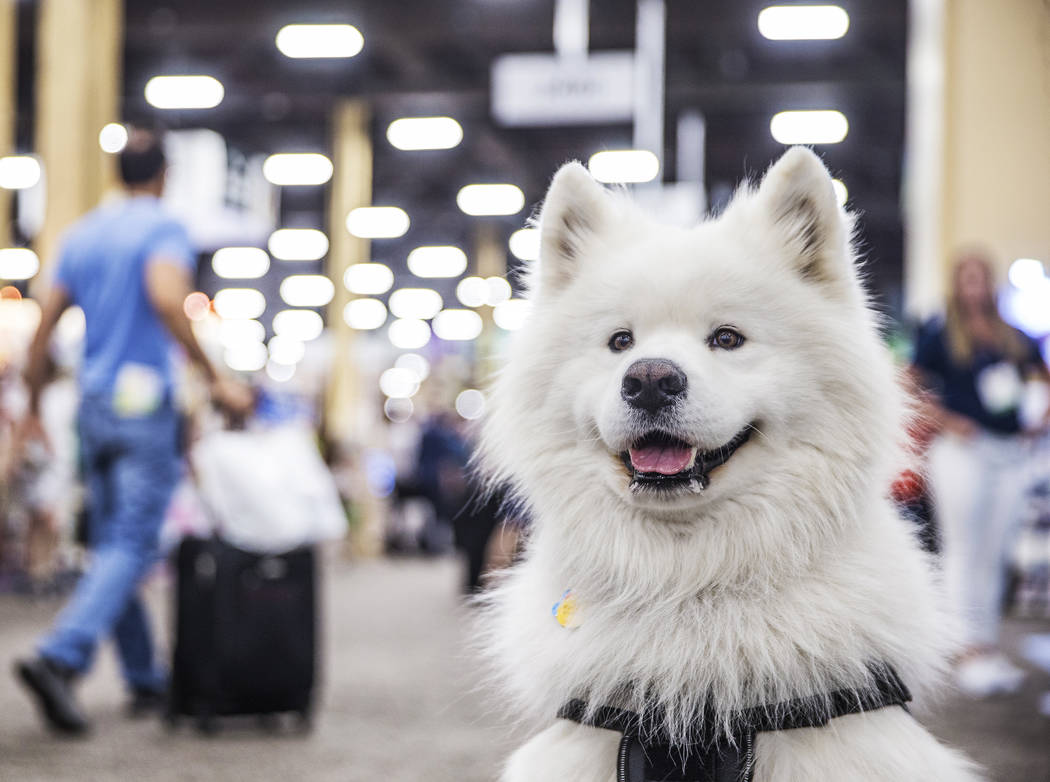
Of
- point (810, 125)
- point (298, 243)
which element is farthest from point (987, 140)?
point (298, 243)

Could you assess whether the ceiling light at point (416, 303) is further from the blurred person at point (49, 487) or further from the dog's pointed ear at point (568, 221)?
the dog's pointed ear at point (568, 221)

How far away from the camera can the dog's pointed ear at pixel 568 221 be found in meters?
2.15

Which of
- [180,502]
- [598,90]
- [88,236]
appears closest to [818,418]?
[88,236]

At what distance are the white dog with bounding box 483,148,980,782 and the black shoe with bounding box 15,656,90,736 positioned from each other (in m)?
2.71

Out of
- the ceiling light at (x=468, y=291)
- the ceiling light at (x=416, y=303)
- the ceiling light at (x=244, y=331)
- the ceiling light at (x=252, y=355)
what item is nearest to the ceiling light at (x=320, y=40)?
the ceiling light at (x=468, y=291)

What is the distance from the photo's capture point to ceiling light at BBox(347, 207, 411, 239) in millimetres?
15234

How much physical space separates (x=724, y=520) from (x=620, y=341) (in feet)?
1.23

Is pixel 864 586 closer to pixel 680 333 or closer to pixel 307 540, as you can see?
pixel 680 333

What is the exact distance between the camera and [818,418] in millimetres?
1905

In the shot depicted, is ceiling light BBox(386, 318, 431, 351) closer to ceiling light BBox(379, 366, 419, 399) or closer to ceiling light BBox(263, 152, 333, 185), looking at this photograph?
ceiling light BBox(379, 366, 419, 399)

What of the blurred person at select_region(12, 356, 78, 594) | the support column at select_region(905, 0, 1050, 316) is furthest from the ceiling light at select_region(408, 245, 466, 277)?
the support column at select_region(905, 0, 1050, 316)

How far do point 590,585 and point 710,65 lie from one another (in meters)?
14.9

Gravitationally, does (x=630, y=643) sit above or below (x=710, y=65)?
below

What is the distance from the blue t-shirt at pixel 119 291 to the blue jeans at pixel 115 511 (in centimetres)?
15
